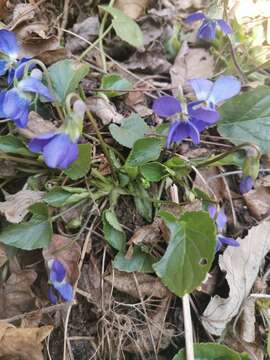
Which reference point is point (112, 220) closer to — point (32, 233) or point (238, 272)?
point (32, 233)

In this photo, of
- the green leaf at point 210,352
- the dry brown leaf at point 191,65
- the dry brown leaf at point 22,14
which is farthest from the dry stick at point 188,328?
the dry brown leaf at point 22,14

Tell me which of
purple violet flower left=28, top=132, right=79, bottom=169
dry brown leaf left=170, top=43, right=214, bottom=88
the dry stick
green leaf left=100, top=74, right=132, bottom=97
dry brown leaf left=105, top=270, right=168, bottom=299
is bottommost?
the dry stick

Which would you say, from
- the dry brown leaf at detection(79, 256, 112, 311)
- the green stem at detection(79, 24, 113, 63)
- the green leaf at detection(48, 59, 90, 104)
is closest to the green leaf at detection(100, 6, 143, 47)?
the green stem at detection(79, 24, 113, 63)

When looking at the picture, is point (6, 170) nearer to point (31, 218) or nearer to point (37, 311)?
point (31, 218)

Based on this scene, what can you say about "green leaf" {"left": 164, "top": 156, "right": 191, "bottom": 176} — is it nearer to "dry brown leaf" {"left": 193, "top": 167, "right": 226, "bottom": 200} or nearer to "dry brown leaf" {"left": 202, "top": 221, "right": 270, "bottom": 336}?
"dry brown leaf" {"left": 193, "top": 167, "right": 226, "bottom": 200}

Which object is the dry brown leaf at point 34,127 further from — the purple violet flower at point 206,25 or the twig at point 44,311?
the purple violet flower at point 206,25

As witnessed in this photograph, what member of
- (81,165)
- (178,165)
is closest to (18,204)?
(81,165)
